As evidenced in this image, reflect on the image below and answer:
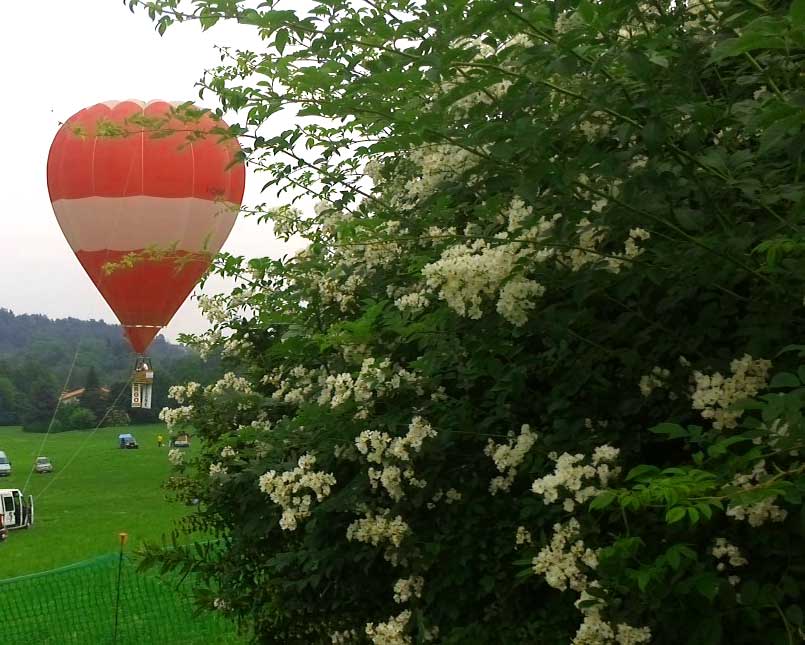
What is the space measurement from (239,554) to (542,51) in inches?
117

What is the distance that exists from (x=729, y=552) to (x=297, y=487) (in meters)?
1.58

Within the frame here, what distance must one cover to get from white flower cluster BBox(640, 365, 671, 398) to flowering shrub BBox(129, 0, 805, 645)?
19 millimetres

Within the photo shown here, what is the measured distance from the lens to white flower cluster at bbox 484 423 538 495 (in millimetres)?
2941

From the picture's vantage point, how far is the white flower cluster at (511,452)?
2.94 m

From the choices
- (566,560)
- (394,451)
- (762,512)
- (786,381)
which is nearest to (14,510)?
(394,451)

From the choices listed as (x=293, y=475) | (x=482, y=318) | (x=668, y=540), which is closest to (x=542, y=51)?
(x=482, y=318)

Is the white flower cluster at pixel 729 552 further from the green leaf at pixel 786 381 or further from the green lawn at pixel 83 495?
the green lawn at pixel 83 495

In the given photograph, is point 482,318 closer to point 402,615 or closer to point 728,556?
point 728,556

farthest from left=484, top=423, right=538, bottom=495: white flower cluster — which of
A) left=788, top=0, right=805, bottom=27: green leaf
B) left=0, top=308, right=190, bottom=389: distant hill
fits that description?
left=0, top=308, right=190, bottom=389: distant hill

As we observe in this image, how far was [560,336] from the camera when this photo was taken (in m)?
2.73

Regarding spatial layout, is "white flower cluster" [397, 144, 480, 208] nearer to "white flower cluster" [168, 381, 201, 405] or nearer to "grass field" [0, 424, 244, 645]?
"white flower cluster" [168, 381, 201, 405]

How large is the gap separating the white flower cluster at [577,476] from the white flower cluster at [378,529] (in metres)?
0.72

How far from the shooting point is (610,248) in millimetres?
2914

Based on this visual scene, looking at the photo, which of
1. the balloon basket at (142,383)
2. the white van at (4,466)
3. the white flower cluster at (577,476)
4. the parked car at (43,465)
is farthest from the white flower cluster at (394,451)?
the parked car at (43,465)
